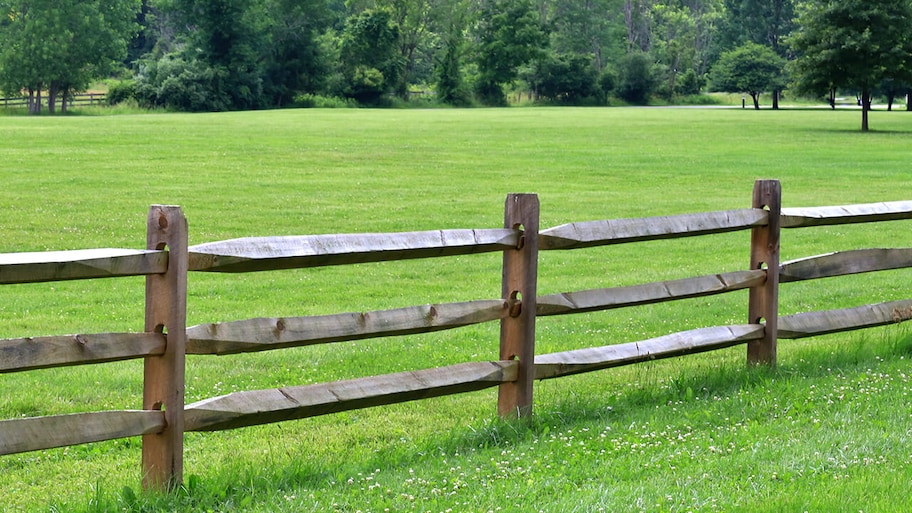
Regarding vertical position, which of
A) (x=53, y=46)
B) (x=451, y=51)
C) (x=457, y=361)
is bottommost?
(x=457, y=361)

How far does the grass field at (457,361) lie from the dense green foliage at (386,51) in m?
55.9

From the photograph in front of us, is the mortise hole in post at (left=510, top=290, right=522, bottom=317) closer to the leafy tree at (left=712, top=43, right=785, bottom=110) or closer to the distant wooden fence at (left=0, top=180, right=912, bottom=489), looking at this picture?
the distant wooden fence at (left=0, top=180, right=912, bottom=489)

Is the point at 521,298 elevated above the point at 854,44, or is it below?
below

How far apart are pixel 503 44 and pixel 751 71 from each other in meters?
23.6

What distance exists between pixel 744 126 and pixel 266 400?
49.8 m

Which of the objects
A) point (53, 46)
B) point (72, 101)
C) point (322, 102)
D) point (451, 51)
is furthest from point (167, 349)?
point (451, 51)

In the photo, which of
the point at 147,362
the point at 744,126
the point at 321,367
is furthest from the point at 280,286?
the point at 744,126

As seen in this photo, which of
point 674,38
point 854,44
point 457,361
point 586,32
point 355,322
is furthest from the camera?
point 674,38

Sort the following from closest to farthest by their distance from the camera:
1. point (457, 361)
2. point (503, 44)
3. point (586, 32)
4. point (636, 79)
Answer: point (457, 361) → point (636, 79) → point (503, 44) → point (586, 32)

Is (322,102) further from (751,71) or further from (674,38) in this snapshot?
(674,38)

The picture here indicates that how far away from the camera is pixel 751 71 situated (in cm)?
10438

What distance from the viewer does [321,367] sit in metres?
8.77

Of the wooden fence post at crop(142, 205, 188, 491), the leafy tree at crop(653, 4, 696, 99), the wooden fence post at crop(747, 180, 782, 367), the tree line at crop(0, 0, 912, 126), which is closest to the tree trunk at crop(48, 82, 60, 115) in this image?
the tree line at crop(0, 0, 912, 126)

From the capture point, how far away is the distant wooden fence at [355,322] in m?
4.67
